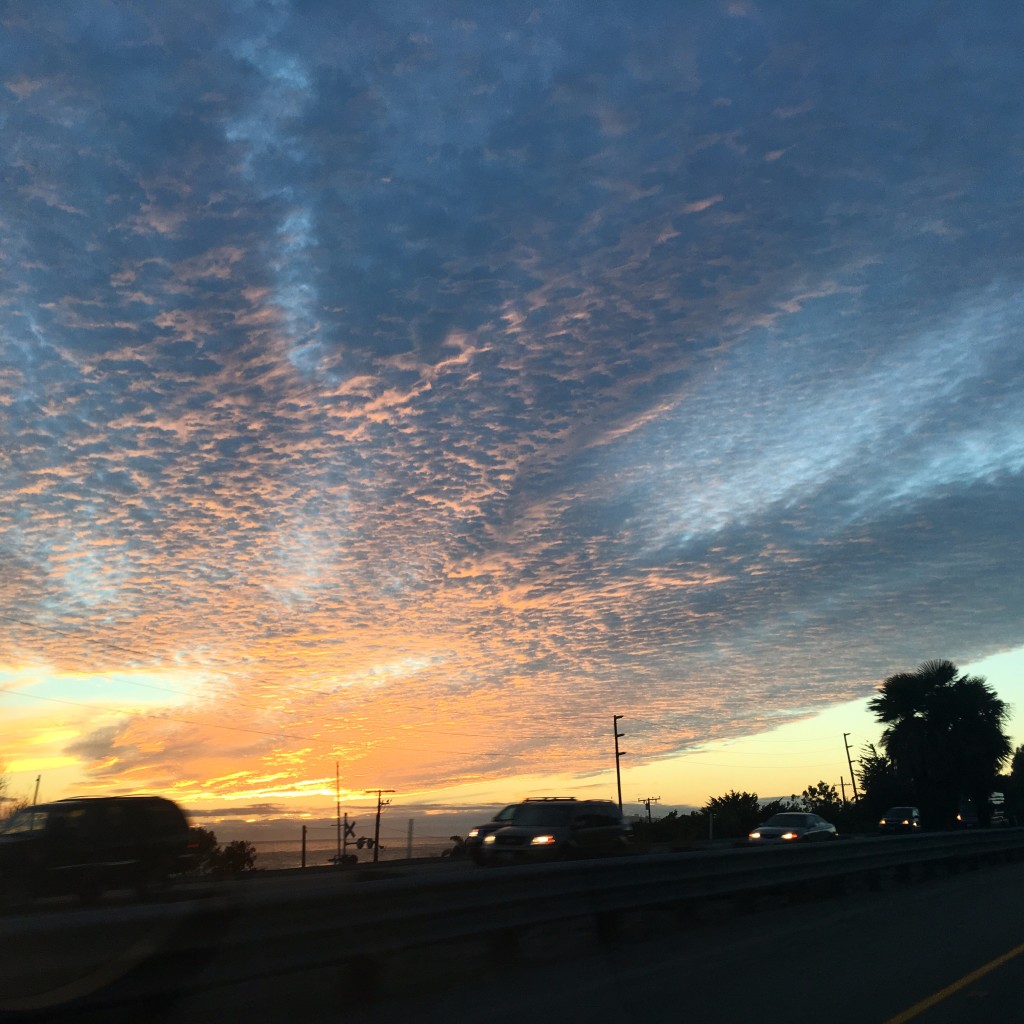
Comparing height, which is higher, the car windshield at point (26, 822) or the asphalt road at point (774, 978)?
the car windshield at point (26, 822)

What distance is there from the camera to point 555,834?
21.5 meters

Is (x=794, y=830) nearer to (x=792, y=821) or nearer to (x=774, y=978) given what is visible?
(x=792, y=821)

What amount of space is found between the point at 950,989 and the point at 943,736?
49.8m

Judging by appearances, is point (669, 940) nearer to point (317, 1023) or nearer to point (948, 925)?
point (948, 925)

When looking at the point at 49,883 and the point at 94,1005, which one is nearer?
the point at 94,1005

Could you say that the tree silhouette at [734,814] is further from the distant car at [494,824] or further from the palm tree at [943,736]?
the distant car at [494,824]

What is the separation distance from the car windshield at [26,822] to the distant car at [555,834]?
8986 millimetres

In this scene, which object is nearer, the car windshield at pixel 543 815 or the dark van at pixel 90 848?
the dark van at pixel 90 848

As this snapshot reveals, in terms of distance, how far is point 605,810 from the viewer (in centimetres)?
2281

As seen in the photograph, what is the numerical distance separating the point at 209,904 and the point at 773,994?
15.0ft

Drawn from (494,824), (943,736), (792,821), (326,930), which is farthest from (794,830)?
(326,930)

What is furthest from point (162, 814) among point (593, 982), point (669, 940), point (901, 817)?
point (901, 817)

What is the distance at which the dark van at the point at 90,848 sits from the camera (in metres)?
17.2

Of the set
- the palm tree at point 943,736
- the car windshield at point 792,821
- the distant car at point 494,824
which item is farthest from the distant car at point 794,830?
the palm tree at point 943,736
